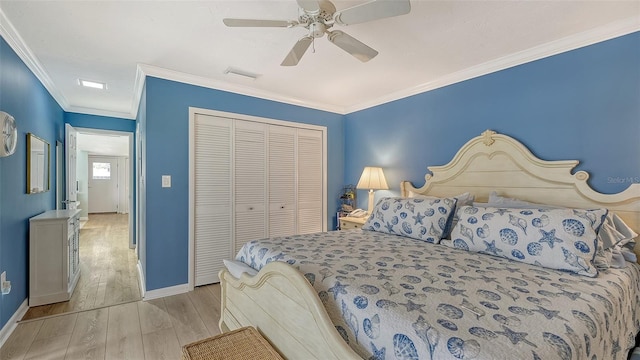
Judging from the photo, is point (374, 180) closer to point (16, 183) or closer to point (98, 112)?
point (16, 183)

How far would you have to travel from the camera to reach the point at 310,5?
1.52 metres

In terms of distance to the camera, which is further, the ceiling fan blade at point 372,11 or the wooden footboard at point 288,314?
the ceiling fan blade at point 372,11

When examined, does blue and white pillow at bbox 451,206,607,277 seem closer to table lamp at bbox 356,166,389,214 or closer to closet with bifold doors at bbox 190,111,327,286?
table lamp at bbox 356,166,389,214

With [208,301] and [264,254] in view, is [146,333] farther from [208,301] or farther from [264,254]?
[264,254]

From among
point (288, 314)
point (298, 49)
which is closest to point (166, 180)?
point (298, 49)

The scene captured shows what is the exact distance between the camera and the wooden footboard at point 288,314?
3.81 ft

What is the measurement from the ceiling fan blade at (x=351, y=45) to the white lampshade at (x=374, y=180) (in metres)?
1.84

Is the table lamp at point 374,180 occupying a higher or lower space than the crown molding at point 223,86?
lower

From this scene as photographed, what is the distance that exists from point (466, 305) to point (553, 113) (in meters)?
2.11

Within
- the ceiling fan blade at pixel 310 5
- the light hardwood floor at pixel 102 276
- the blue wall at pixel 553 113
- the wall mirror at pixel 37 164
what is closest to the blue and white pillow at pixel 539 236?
the blue wall at pixel 553 113

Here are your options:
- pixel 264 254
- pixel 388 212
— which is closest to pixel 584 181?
pixel 388 212

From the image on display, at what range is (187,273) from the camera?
309 centimetres

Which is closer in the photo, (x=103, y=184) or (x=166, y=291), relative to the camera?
(x=166, y=291)

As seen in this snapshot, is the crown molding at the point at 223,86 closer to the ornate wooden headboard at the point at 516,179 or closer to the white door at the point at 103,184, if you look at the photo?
the ornate wooden headboard at the point at 516,179
